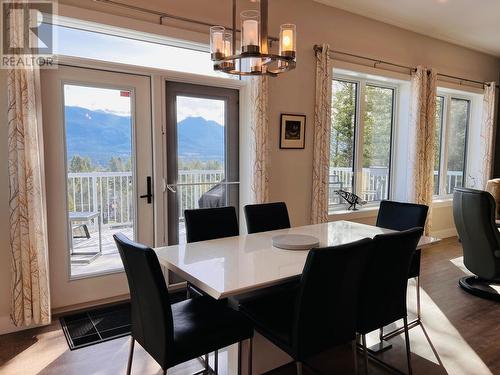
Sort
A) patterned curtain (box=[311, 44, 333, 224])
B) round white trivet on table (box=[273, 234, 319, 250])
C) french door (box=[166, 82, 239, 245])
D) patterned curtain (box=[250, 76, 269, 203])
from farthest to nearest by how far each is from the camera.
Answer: patterned curtain (box=[311, 44, 333, 224]) < patterned curtain (box=[250, 76, 269, 203]) < french door (box=[166, 82, 239, 245]) < round white trivet on table (box=[273, 234, 319, 250])

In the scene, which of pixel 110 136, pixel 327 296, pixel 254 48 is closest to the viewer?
pixel 327 296

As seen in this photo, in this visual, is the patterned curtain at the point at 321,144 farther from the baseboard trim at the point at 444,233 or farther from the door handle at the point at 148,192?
the baseboard trim at the point at 444,233

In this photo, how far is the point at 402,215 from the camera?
304 centimetres

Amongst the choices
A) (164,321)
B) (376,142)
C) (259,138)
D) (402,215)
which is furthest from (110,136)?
(376,142)

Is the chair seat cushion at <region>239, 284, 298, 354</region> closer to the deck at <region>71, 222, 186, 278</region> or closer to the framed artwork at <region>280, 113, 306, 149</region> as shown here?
the deck at <region>71, 222, 186, 278</region>

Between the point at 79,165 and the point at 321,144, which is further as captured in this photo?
the point at 321,144

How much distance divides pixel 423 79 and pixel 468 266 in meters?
2.65

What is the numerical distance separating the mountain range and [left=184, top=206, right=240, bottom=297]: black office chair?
3.46 feet

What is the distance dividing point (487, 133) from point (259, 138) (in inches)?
181

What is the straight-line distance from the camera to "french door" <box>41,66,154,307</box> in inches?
116

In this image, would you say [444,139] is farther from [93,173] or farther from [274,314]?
[93,173]

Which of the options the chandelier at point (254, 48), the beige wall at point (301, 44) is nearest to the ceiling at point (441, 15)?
the beige wall at point (301, 44)

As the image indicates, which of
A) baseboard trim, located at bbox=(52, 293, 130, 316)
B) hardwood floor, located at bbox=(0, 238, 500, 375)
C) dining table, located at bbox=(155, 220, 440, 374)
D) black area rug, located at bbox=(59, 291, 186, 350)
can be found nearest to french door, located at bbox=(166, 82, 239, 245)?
baseboard trim, located at bbox=(52, 293, 130, 316)

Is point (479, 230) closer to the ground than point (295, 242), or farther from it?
closer to the ground
